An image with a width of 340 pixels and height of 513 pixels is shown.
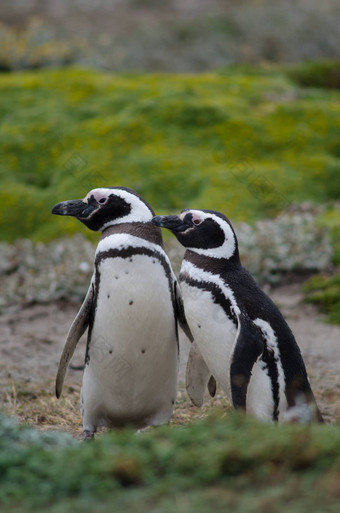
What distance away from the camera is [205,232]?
3686 mm

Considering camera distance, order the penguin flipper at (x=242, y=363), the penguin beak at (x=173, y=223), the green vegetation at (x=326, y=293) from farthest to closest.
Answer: the green vegetation at (x=326, y=293) → the penguin beak at (x=173, y=223) → the penguin flipper at (x=242, y=363)

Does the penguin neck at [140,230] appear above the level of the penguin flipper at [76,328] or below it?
above

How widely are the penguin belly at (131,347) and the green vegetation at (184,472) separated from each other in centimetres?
112

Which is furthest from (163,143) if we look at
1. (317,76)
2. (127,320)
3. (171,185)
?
(127,320)

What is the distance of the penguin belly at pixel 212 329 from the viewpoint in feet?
11.4

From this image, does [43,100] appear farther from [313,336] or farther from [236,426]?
[236,426]

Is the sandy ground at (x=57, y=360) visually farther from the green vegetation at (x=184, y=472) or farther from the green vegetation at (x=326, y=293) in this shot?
the green vegetation at (x=184, y=472)

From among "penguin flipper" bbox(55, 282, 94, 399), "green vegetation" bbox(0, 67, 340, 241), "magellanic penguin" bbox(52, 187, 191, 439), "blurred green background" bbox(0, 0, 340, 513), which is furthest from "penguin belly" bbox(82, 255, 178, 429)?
"green vegetation" bbox(0, 67, 340, 241)

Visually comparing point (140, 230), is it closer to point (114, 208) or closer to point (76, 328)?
point (114, 208)

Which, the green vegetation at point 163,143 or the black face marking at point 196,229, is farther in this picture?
the green vegetation at point 163,143

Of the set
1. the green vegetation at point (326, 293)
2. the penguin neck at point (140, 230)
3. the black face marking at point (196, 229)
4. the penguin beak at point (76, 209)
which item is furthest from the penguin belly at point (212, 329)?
the green vegetation at point (326, 293)

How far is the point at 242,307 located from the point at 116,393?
87cm

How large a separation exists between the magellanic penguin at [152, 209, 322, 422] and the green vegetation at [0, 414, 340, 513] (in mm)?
765

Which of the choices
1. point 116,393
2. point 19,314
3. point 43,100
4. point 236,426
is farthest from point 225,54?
point 236,426
